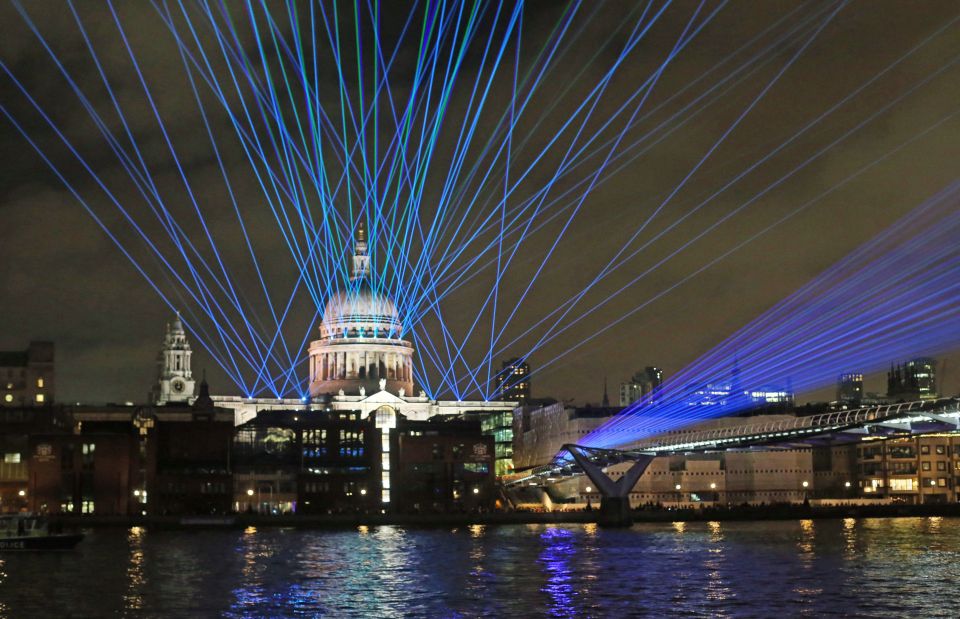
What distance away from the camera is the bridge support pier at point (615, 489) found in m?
124

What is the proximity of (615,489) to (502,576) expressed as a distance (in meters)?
54.1

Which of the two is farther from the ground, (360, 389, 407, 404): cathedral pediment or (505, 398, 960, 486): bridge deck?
(360, 389, 407, 404): cathedral pediment

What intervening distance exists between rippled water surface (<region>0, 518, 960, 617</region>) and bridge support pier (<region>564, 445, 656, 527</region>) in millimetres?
14581

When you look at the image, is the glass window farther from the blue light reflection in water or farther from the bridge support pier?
the blue light reflection in water

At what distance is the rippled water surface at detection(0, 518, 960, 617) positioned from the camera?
58.5 m

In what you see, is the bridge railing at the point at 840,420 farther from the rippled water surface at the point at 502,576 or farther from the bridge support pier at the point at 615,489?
the rippled water surface at the point at 502,576

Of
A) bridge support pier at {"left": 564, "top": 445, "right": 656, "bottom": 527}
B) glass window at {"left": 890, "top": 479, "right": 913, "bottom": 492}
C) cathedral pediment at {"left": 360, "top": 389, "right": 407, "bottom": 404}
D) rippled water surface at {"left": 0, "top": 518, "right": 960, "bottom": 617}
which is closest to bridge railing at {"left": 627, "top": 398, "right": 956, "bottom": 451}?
bridge support pier at {"left": 564, "top": 445, "right": 656, "bottom": 527}

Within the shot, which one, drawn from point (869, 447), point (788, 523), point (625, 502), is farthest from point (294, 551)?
point (869, 447)

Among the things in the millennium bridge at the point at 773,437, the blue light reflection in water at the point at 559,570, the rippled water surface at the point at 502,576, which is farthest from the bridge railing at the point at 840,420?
the blue light reflection in water at the point at 559,570

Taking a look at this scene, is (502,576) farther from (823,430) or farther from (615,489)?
(615,489)

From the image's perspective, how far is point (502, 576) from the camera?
2825 inches

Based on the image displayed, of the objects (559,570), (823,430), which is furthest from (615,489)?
(559,570)

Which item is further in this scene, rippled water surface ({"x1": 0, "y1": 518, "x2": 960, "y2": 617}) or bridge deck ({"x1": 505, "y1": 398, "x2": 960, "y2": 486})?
bridge deck ({"x1": 505, "y1": 398, "x2": 960, "y2": 486})

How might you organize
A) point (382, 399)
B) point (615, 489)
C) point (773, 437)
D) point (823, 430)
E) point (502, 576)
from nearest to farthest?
point (502, 576) → point (823, 430) → point (773, 437) → point (615, 489) → point (382, 399)
